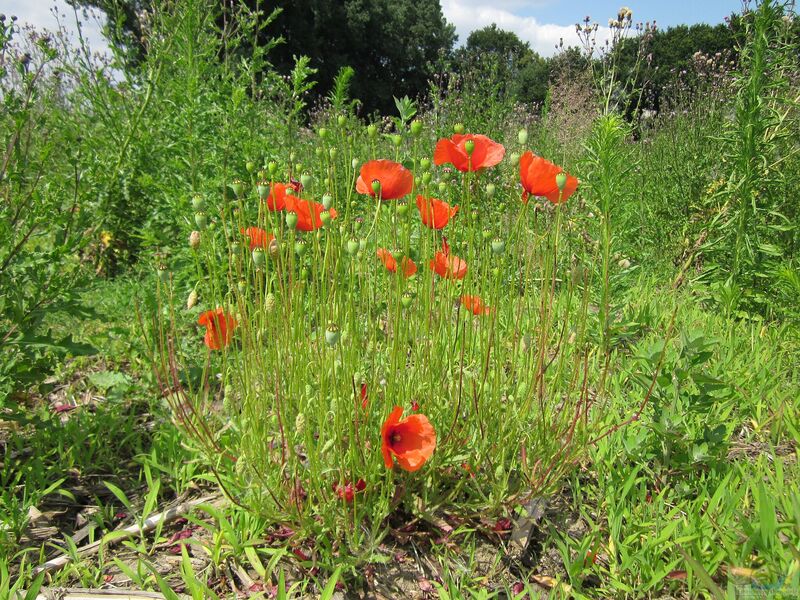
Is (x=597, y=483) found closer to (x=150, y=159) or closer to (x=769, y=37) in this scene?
(x=769, y=37)

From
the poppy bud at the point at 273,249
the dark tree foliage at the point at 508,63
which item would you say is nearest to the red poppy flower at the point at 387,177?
the poppy bud at the point at 273,249

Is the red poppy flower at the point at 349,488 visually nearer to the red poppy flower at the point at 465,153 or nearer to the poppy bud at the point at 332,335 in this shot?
the poppy bud at the point at 332,335

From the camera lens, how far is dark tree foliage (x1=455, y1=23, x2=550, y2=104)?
4774 mm

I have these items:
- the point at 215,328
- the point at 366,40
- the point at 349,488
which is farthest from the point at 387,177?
the point at 366,40

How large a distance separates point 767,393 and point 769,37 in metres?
1.73

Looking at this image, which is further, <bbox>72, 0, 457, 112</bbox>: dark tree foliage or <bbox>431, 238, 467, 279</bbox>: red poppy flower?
<bbox>72, 0, 457, 112</bbox>: dark tree foliage

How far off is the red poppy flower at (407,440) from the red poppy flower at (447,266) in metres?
0.37

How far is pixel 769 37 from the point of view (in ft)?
8.29

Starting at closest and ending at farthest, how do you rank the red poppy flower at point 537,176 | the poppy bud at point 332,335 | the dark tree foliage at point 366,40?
the poppy bud at point 332,335, the red poppy flower at point 537,176, the dark tree foliage at point 366,40

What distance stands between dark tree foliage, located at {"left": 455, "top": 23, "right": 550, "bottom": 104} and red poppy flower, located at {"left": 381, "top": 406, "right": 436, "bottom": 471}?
3.55 m

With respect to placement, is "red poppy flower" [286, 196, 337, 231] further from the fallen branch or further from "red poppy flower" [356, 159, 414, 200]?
the fallen branch

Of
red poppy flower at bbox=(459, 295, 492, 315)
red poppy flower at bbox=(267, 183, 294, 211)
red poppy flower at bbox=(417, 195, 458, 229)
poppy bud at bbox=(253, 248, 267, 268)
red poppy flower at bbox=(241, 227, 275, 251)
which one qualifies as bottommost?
red poppy flower at bbox=(459, 295, 492, 315)

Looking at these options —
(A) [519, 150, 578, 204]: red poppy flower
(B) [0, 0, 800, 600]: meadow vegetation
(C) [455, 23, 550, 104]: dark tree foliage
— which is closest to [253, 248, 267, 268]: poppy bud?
(B) [0, 0, 800, 600]: meadow vegetation

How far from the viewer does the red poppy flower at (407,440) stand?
44.3 inches
